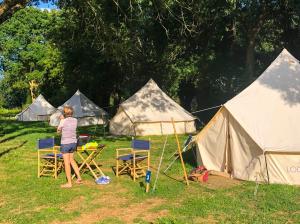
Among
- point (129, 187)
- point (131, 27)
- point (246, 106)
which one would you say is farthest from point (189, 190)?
point (131, 27)

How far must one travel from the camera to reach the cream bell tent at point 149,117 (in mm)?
23203

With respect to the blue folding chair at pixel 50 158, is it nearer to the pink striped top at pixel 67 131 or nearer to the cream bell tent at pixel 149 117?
the pink striped top at pixel 67 131

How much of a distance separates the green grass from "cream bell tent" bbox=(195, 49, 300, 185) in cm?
54

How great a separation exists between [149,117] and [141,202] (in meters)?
14.3

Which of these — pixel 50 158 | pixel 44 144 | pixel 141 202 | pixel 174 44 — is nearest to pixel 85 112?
pixel 174 44

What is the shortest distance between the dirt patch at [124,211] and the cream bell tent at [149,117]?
45.2 ft

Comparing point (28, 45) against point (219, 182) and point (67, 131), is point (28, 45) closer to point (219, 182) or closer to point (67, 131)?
point (67, 131)

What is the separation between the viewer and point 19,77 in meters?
58.5

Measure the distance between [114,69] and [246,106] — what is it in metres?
25.2

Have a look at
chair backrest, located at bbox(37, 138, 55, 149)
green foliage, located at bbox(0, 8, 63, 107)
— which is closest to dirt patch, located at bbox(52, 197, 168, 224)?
chair backrest, located at bbox(37, 138, 55, 149)

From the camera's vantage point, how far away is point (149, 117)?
2338 cm

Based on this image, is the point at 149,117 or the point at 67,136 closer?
the point at 67,136

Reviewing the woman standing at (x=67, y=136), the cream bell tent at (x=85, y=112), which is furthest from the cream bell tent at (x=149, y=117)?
the woman standing at (x=67, y=136)

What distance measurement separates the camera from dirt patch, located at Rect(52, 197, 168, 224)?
8.10m
